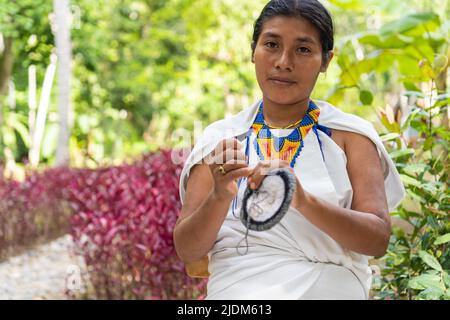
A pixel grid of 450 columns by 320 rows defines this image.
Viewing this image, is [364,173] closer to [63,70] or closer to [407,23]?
Answer: [407,23]

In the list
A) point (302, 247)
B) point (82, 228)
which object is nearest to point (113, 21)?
point (82, 228)

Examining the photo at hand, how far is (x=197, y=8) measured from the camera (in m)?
15.4


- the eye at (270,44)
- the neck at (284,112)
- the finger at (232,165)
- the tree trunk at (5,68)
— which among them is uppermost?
the tree trunk at (5,68)

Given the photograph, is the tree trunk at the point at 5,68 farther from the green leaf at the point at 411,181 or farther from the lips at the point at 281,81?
the lips at the point at 281,81

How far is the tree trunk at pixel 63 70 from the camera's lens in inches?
420

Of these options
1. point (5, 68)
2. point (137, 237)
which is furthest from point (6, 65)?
point (137, 237)

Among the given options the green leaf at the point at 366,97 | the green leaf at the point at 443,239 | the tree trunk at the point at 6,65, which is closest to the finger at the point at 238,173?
the green leaf at the point at 443,239

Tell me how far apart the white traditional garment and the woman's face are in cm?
10

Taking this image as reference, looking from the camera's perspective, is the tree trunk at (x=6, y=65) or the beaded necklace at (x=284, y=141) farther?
the tree trunk at (x=6, y=65)

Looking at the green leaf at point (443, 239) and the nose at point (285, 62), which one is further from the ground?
the nose at point (285, 62)

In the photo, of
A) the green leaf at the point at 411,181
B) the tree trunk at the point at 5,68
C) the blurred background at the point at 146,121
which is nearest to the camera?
the green leaf at the point at 411,181

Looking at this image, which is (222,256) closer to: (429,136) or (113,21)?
(429,136)

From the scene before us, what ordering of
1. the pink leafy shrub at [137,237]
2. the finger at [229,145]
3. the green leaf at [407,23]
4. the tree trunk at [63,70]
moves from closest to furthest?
the finger at [229,145]
the pink leafy shrub at [137,237]
the green leaf at [407,23]
the tree trunk at [63,70]
